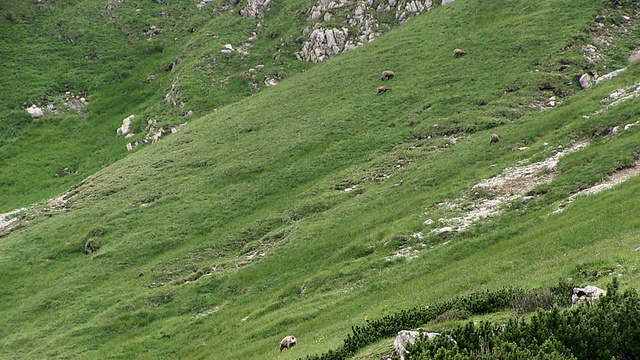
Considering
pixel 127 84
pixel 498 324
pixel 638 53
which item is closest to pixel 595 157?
pixel 498 324

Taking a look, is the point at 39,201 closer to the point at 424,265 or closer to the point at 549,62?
the point at 424,265

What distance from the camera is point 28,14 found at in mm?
133125

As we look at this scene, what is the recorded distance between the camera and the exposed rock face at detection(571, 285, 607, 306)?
18.5 metres

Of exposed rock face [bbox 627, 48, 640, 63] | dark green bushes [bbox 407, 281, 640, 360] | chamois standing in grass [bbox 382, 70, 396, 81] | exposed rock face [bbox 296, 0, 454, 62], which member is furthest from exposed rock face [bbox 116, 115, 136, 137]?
dark green bushes [bbox 407, 281, 640, 360]

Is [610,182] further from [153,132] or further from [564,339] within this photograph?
[153,132]

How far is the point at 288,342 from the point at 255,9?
10130 centimetres

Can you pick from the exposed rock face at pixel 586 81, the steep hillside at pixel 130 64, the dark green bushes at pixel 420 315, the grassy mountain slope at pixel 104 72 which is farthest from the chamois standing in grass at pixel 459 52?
the dark green bushes at pixel 420 315

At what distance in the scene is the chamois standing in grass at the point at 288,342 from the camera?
100ft

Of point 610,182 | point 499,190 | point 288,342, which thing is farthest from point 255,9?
point 288,342

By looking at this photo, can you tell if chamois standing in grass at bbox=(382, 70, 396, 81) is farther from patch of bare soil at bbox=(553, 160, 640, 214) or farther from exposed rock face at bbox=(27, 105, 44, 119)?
exposed rock face at bbox=(27, 105, 44, 119)

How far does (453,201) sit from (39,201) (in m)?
69.5

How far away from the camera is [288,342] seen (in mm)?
30641

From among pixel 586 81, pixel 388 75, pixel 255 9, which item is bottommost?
pixel 586 81

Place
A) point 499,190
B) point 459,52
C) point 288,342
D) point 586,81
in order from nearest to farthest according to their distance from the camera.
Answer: point 288,342, point 499,190, point 586,81, point 459,52
